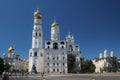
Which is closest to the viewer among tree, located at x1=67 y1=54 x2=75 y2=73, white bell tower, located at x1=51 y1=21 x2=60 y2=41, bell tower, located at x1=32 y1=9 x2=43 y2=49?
tree, located at x1=67 y1=54 x2=75 y2=73

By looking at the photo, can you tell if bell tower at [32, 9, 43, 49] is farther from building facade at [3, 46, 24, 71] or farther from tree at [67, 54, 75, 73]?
building facade at [3, 46, 24, 71]

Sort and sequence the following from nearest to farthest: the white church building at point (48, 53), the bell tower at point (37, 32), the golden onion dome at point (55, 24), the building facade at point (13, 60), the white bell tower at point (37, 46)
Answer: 1. the white church building at point (48, 53)
2. the white bell tower at point (37, 46)
3. the bell tower at point (37, 32)
4. the golden onion dome at point (55, 24)
5. the building facade at point (13, 60)

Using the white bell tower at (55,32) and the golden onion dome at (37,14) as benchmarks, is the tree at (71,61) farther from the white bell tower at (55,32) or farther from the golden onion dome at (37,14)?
the golden onion dome at (37,14)

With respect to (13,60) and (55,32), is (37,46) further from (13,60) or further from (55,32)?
(13,60)

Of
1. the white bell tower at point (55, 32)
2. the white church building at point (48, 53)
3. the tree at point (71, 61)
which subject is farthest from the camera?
the white bell tower at point (55, 32)

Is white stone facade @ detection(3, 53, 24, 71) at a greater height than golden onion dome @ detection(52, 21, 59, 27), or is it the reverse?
golden onion dome @ detection(52, 21, 59, 27)

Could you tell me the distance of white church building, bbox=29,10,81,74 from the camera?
95.2m

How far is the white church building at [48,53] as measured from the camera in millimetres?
95188

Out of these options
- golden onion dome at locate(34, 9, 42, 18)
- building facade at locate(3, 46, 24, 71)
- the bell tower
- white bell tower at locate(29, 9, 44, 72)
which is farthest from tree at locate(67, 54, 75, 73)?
building facade at locate(3, 46, 24, 71)

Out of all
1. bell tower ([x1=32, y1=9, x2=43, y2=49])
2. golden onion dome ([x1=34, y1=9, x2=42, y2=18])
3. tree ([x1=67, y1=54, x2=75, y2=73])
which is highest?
golden onion dome ([x1=34, y1=9, x2=42, y2=18])

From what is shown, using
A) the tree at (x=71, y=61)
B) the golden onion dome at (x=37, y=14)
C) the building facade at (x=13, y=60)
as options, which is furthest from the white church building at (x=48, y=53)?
the building facade at (x=13, y=60)

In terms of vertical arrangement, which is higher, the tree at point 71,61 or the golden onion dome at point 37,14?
the golden onion dome at point 37,14

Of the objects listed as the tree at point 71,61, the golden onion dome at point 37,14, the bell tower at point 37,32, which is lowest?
the tree at point 71,61

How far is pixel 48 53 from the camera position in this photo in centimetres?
9619
